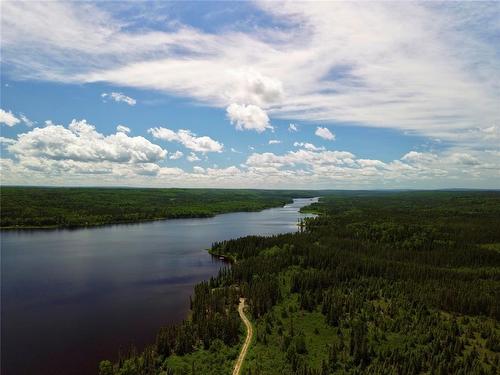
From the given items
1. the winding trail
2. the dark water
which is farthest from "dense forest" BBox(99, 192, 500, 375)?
the dark water

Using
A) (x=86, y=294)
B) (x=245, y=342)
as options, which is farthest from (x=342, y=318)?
(x=86, y=294)

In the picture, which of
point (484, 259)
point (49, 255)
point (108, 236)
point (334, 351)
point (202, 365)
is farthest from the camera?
point (108, 236)

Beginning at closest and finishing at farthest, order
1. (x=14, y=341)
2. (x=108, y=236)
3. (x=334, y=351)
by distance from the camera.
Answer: (x=334, y=351) < (x=14, y=341) < (x=108, y=236)

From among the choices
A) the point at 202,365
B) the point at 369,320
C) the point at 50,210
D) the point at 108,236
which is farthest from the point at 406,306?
the point at 50,210

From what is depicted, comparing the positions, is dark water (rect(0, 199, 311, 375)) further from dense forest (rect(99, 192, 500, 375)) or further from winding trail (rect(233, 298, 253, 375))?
winding trail (rect(233, 298, 253, 375))

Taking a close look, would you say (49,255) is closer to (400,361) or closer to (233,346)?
(233,346)

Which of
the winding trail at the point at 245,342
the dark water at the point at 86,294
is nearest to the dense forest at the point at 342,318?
the winding trail at the point at 245,342

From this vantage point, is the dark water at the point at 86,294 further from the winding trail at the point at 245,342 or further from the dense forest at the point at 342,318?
the winding trail at the point at 245,342
